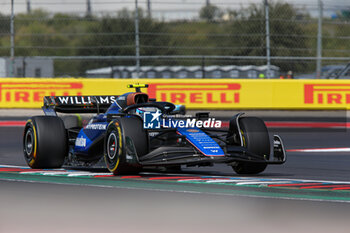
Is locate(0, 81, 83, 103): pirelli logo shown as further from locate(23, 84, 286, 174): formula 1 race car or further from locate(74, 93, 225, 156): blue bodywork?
locate(74, 93, 225, 156): blue bodywork

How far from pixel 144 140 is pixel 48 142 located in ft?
5.92

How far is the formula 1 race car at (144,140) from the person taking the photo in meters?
9.81

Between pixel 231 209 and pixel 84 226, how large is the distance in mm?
1580

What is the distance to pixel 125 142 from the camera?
9727mm

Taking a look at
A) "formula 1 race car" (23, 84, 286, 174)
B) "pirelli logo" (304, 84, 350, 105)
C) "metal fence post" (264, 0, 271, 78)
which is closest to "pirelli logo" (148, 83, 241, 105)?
"metal fence post" (264, 0, 271, 78)

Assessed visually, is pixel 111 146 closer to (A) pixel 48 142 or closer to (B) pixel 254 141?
(A) pixel 48 142

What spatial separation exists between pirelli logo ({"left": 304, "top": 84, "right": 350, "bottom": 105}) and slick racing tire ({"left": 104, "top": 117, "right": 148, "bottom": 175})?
46.9ft

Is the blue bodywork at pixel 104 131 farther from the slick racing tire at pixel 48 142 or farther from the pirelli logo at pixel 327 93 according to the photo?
the pirelli logo at pixel 327 93

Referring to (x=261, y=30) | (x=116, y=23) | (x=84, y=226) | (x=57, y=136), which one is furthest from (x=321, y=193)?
(x=116, y=23)

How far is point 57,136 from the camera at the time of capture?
11109 millimetres

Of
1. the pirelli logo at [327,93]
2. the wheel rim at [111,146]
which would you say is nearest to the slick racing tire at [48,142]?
the wheel rim at [111,146]

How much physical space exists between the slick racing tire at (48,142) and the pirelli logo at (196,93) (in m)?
12.6

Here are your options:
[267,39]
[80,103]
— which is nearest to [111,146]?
[80,103]

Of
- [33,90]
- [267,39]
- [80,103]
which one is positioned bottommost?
[33,90]
